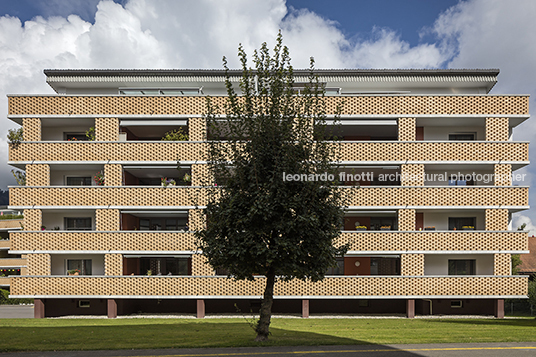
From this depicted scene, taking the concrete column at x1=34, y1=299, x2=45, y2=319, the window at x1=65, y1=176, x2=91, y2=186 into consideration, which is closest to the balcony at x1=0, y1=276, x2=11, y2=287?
the concrete column at x1=34, y1=299, x2=45, y2=319

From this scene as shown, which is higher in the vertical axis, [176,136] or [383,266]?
[176,136]

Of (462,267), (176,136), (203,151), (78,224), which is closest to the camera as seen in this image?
(203,151)

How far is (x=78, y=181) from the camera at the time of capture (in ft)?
79.5

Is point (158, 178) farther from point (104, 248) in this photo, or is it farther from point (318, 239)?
point (318, 239)

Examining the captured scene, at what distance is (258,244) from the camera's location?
10.4 m

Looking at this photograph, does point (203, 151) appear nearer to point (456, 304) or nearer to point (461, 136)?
point (461, 136)

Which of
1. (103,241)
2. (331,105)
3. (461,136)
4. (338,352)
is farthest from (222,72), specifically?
(338,352)

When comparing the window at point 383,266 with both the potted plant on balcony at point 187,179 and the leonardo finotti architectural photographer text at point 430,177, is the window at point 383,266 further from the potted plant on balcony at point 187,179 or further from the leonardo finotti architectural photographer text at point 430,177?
the potted plant on balcony at point 187,179

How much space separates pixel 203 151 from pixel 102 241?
8.39m

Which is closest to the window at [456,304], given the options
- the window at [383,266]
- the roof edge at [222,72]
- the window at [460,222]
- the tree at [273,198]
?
the window at [383,266]

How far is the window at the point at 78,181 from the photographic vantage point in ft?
79.2

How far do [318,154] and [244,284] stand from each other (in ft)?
43.5

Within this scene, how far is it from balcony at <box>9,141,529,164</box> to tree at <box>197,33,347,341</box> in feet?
38.8

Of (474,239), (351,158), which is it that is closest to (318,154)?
(351,158)
